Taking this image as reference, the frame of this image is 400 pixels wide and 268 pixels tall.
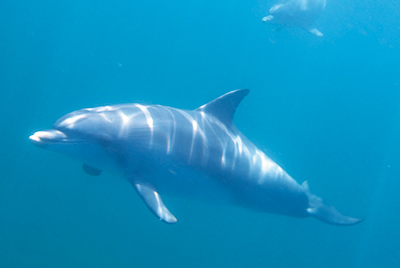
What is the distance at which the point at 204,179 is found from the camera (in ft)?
19.0

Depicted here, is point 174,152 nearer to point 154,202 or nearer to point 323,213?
point 154,202

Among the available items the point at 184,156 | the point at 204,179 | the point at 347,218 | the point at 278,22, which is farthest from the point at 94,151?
the point at 278,22

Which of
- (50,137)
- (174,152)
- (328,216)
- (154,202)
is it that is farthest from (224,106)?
(328,216)

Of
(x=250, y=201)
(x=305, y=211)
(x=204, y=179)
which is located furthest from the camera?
(x=305, y=211)

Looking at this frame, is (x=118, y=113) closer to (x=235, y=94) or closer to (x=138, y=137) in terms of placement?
(x=138, y=137)

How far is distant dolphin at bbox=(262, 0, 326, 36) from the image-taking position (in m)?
13.7

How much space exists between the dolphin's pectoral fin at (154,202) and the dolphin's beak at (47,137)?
1.28 metres

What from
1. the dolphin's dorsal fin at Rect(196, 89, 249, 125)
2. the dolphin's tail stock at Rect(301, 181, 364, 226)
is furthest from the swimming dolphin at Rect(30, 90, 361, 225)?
the dolphin's tail stock at Rect(301, 181, 364, 226)

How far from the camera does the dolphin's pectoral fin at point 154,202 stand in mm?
4793

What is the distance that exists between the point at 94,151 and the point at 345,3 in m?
35.2

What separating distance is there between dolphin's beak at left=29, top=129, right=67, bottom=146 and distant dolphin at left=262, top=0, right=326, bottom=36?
11.3 m

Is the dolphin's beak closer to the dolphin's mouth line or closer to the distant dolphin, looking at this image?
the dolphin's mouth line

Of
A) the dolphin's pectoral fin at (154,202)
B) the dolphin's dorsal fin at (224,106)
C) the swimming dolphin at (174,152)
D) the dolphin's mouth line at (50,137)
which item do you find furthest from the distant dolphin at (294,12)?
the dolphin's mouth line at (50,137)

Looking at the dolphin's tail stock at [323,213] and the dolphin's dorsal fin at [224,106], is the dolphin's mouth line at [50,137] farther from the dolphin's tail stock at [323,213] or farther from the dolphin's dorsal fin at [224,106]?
the dolphin's tail stock at [323,213]
